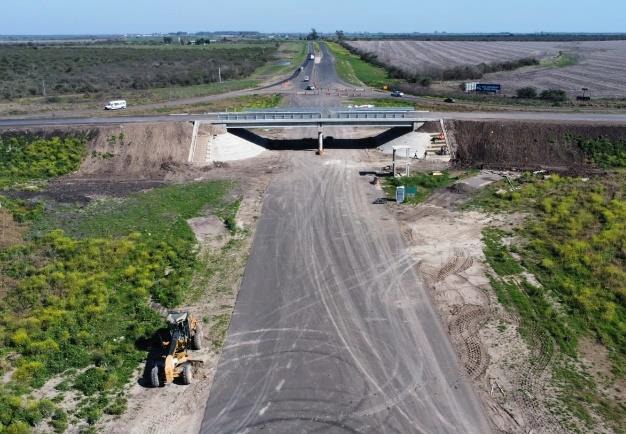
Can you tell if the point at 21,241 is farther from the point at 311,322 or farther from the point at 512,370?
the point at 512,370

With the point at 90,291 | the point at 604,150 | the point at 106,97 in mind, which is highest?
the point at 106,97

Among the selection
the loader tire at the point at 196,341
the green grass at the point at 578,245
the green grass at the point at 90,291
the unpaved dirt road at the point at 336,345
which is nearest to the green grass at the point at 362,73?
the green grass at the point at 578,245

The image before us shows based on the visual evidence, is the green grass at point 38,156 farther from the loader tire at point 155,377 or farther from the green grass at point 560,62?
the green grass at point 560,62

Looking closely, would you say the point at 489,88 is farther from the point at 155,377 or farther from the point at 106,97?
the point at 155,377

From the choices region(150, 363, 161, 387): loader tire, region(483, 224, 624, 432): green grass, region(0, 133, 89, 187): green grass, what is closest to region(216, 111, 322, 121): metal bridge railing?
region(0, 133, 89, 187): green grass

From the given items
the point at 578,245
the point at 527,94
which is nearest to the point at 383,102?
the point at 527,94


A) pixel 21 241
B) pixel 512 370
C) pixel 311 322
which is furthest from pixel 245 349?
pixel 21 241
